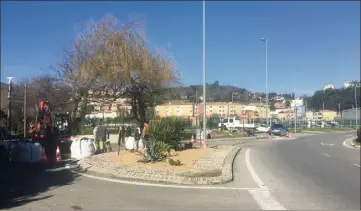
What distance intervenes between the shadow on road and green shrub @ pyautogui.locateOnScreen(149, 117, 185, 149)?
12.0ft

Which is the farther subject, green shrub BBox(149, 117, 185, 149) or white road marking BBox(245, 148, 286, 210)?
green shrub BBox(149, 117, 185, 149)

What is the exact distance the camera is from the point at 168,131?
17.2 m

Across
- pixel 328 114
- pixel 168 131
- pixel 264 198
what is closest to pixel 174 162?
pixel 168 131

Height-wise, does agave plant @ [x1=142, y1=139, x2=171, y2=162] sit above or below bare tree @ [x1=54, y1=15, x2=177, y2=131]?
below

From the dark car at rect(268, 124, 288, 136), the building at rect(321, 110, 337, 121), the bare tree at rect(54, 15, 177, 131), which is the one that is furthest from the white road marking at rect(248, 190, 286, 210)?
the dark car at rect(268, 124, 288, 136)

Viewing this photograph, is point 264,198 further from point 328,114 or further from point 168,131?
point 328,114

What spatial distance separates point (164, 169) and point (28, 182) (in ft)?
13.5

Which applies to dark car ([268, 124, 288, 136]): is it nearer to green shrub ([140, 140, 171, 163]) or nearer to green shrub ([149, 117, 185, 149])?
green shrub ([149, 117, 185, 149])

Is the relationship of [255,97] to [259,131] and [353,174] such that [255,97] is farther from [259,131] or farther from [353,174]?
[353,174]

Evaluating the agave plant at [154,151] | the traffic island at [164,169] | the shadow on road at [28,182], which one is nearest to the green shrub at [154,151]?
the agave plant at [154,151]

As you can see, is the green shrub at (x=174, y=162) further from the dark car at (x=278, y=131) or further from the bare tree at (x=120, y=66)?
the dark car at (x=278, y=131)

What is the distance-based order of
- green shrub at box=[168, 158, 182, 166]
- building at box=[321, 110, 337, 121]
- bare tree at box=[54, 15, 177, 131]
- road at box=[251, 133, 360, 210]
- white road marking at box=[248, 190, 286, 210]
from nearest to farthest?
road at box=[251, 133, 360, 210]
white road marking at box=[248, 190, 286, 210]
green shrub at box=[168, 158, 182, 166]
bare tree at box=[54, 15, 177, 131]
building at box=[321, 110, 337, 121]

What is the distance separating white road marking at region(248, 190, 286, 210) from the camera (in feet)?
28.3

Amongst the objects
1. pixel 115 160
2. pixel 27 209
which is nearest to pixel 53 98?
pixel 115 160
